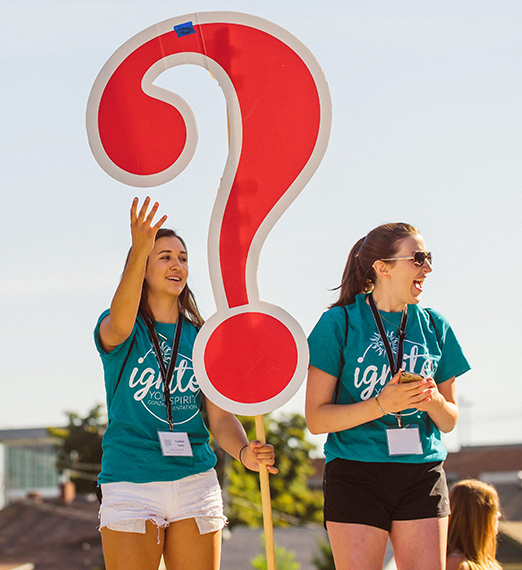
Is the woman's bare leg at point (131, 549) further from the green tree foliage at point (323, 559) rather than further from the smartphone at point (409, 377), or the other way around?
the green tree foliage at point (323, 559)

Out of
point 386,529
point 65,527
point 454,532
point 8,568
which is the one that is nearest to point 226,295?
point 386,529

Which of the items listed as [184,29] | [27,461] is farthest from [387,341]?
[27,461]

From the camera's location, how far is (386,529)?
2.88 m

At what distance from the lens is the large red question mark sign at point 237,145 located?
9.29 feet

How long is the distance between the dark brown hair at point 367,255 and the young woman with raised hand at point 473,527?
1.14 meters

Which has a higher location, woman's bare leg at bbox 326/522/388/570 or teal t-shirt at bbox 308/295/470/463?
teal t-shirt at bbox 308/295/470/463

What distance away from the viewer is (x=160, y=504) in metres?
2.81

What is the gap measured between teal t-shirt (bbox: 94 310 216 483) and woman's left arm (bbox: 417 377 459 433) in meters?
0.81

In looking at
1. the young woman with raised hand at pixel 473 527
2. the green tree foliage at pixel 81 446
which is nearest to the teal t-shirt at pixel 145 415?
the young woman with raised hand at pixel 473 527

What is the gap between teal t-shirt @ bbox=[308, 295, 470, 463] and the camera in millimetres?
2920

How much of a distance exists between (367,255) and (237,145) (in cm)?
69

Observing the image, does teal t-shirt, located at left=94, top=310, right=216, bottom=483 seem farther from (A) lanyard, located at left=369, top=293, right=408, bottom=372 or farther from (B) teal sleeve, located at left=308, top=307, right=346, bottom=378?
(A) lanyard, located at left=369, top=293, right=408, bottom=372

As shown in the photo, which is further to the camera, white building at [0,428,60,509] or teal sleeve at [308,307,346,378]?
white building at [0,428,60,509]

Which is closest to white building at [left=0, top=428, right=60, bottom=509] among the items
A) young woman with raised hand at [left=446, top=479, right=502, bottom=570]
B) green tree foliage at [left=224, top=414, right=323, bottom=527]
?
green tree foliage at [left=224, top=414, right=323, bottom=527]
